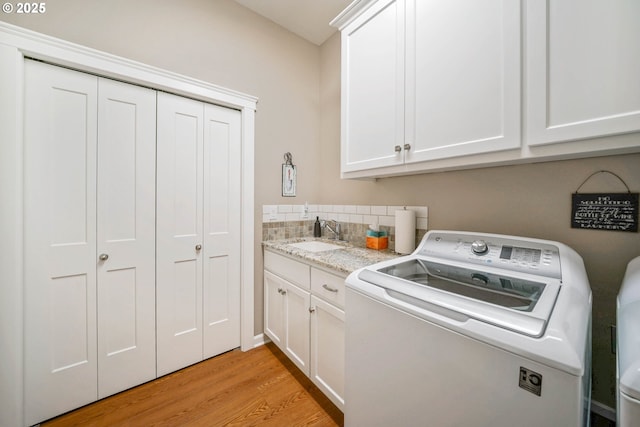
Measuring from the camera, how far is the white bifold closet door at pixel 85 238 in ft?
4.28

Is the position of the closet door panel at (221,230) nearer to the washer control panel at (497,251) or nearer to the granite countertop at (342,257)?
the granite countertop at (342,257)

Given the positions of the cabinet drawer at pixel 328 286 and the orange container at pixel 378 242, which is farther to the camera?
the orange container at pixel 378 242

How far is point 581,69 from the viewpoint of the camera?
81 cm

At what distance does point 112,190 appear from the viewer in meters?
1.49

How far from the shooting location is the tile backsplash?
1854 millimetres

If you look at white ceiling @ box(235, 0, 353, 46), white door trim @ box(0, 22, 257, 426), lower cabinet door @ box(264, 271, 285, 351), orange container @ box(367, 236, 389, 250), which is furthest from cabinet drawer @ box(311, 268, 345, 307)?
white ceiling @ box(235, 0, 353, 46)

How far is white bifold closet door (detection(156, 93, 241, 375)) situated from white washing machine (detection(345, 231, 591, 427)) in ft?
4.16

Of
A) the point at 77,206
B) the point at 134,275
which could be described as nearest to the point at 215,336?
the point at 134,275

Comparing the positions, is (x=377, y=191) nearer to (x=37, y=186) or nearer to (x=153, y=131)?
(x=153, y=131)

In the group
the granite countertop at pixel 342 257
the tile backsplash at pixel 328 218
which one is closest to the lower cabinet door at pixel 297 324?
the granite countertop at pixel 342 257

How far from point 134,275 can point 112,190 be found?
1.84 feet

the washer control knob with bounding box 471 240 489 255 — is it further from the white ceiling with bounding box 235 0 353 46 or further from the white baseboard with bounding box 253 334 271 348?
the white ceiling with bounding box 235 0 353 46

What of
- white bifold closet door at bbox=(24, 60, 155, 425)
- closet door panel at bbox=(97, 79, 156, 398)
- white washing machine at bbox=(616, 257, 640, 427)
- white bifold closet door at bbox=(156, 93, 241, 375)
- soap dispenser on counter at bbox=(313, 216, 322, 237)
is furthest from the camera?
soap dispenser on counter at bbox=(313, 216, 322, 237)

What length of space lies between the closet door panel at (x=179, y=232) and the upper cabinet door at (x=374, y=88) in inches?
43.8
